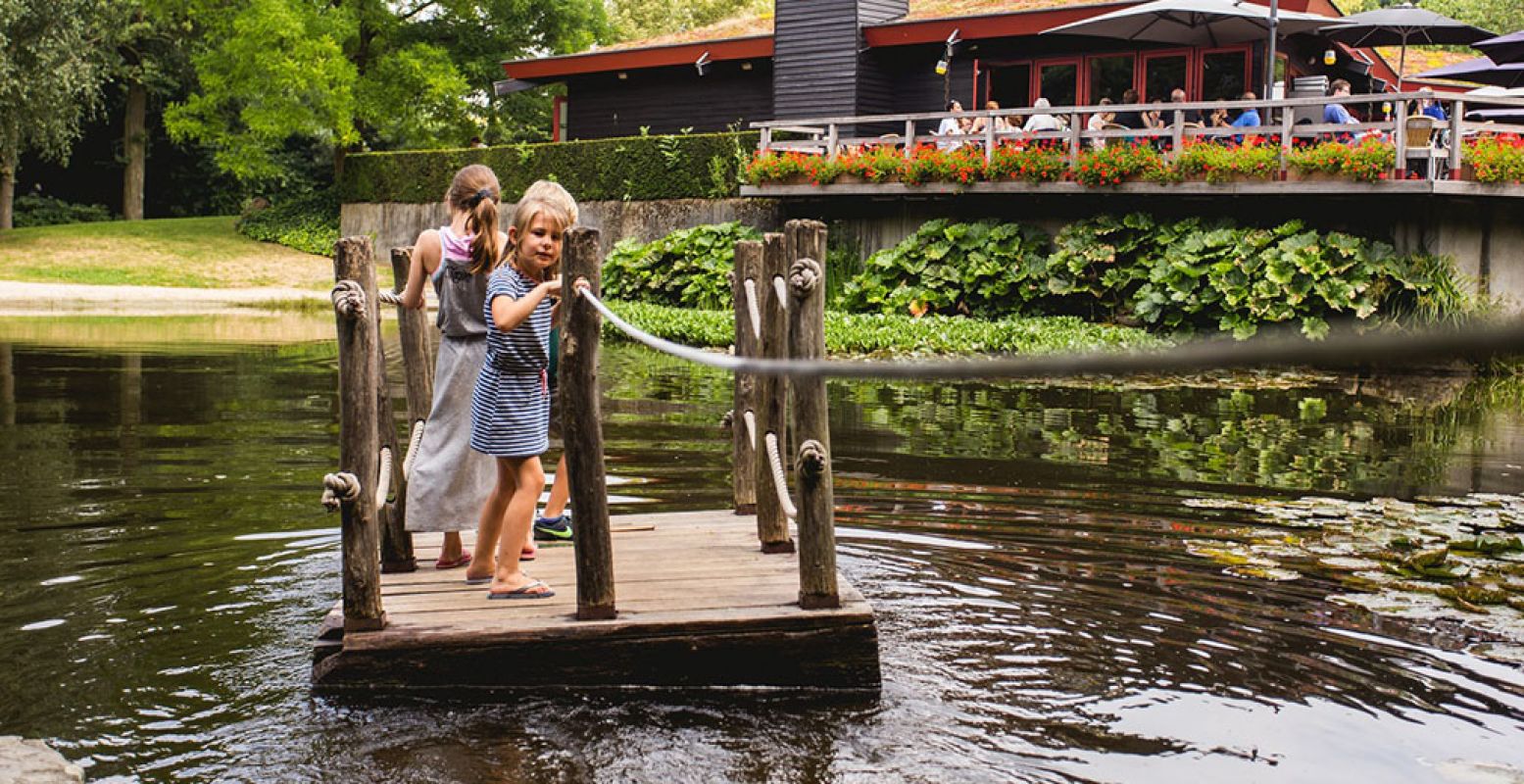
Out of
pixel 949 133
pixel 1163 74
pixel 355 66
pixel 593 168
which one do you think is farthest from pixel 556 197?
pixel 355 66

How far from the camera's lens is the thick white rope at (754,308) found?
6.57m

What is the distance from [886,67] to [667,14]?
1208 inches

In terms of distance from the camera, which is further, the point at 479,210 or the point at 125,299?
the point at 125,299

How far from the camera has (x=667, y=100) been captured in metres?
31.1

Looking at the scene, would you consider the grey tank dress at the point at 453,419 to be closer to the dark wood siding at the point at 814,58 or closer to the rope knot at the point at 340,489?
the rope knot at the point at 340,489

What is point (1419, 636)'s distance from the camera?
6.13 metres

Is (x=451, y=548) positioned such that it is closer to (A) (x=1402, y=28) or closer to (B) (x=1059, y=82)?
(A) (x=1402, y=28)

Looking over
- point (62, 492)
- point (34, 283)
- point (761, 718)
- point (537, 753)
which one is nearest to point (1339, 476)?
point (761, 718)

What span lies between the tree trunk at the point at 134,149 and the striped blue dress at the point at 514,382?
3741cm

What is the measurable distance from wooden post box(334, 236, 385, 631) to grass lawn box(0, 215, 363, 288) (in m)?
27.5

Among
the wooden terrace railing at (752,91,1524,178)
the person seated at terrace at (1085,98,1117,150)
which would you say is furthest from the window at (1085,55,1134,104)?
the person seated at terrace at (1085,98,1117,150)

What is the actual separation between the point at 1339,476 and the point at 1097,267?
10215 millimetres

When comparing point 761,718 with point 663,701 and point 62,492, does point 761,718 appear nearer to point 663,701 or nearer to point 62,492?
point 663,701

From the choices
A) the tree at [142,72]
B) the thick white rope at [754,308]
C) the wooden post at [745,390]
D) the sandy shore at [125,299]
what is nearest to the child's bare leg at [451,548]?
the wooden post at [745,390]
